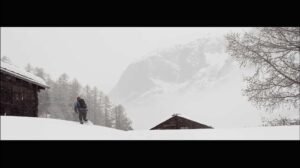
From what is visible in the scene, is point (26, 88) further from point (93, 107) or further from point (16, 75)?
point (93, 107)

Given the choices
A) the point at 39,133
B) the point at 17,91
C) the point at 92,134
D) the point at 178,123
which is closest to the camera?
the point at 39,133

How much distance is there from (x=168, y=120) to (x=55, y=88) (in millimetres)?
53302

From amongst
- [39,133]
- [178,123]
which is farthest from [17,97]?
[39,133]

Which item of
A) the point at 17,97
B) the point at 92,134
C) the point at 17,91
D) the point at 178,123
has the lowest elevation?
the point at 92,134

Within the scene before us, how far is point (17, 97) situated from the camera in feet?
70.8

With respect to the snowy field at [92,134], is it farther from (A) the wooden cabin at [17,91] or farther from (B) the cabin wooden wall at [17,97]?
(B) the cabin wooden wall at [17,97]

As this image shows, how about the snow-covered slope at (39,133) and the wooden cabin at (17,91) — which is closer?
the snow-covered slope at (39,133)

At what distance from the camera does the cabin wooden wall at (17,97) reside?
19.8 m

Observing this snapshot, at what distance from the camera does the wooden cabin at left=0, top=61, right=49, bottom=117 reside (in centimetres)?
1972

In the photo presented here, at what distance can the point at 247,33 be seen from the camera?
1627 centimetres

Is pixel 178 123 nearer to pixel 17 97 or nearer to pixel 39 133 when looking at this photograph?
pixel 17 97

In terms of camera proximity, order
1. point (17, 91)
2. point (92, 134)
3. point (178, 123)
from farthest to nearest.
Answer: point (178, 123) < point (17, 91) < point (92, 134)

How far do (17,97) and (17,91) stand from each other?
380 millimetres

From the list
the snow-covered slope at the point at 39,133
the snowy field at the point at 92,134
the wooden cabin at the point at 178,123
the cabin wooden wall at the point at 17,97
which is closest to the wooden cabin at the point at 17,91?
the cabin wooden wall at the point at 17,97
